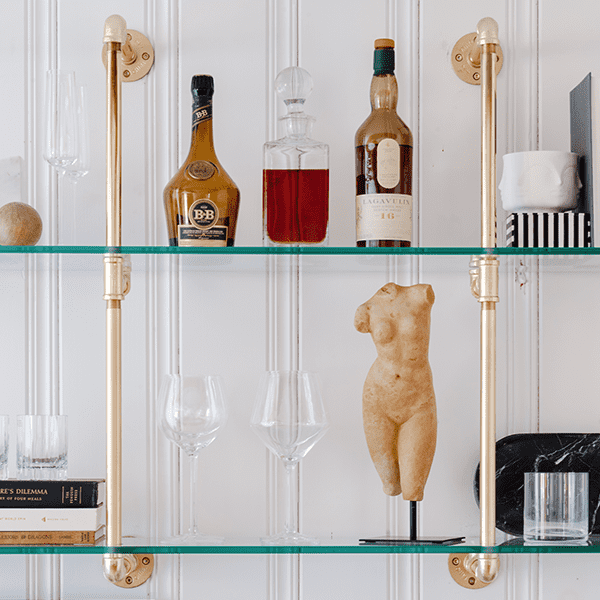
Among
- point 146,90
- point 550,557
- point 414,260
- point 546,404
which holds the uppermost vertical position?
point 146,90

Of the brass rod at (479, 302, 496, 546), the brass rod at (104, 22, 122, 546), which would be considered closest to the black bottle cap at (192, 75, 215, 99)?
the brass rod at (104, 22, 122, 546)

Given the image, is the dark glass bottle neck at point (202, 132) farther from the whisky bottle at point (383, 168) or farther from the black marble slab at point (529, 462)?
the black marble slab at point (529, 462)

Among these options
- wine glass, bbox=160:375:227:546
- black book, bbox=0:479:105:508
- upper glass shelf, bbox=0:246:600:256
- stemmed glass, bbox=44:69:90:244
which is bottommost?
black book, bbox=0:479:105:508

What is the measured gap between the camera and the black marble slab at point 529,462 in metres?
1.02

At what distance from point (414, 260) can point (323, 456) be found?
0.31m

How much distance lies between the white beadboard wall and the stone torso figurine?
0.34 feet

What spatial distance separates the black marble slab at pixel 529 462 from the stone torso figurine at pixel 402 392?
137 mm

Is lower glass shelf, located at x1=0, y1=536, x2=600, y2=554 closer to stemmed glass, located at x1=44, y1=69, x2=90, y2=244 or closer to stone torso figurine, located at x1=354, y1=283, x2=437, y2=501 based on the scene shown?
stone torso figurine, located at x1=354, y1=283, x2=437, y2=501

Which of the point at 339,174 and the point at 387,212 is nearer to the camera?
the point at 387,212

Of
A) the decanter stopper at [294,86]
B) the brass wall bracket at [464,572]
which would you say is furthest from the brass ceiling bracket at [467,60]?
the brass wall bracket at [464,572]

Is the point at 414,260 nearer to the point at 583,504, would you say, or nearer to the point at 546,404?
the point at 546,404

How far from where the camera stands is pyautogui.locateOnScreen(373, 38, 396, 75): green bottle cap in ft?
3.19

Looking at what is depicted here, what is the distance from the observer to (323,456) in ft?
3.50

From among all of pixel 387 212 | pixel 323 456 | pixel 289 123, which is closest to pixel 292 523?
pixel 323 456
